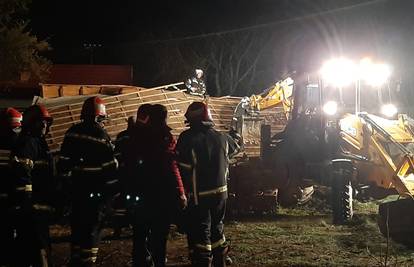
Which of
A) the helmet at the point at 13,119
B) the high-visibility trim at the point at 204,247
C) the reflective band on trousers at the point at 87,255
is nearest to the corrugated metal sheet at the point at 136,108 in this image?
the helmet at the point at 13,119

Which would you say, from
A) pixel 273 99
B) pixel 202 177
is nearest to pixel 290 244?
Result: pixel 202 177

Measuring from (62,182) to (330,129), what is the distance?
6306mm

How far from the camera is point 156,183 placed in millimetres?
6328

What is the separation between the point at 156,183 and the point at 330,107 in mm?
6115

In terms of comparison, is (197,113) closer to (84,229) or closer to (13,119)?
(84,229)

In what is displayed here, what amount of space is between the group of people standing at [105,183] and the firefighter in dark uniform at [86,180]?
11mm

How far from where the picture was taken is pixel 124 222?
948cm

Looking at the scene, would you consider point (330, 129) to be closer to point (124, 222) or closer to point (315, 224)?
point (315, 224)

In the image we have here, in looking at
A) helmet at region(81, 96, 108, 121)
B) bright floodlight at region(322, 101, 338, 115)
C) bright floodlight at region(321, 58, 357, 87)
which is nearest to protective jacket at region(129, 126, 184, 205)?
helmet at region(81, 96, 108, 121)

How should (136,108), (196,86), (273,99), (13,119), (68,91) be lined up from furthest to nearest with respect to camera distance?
(68,91), (196,86), (273,99), (136,108), (13,119)

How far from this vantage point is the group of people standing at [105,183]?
6285mm

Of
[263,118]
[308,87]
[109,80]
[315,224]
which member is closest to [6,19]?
[109,80]

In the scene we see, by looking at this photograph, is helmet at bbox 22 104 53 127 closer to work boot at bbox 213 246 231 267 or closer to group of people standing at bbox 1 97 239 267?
group of people standing at bbox 1 97 239 267

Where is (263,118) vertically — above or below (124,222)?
above
